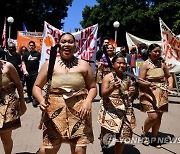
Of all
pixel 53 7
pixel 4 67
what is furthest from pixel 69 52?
pixel 53 7

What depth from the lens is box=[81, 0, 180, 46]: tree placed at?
116ft

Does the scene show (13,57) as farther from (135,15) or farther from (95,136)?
(135,15)

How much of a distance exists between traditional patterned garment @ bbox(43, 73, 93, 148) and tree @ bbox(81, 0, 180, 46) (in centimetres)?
2950

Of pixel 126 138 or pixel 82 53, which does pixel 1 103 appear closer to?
pixel 126 138

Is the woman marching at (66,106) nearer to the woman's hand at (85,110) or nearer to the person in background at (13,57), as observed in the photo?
the woman's hand at (85,110)

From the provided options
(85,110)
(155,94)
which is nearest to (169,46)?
(155,94)

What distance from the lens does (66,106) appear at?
3486 mm

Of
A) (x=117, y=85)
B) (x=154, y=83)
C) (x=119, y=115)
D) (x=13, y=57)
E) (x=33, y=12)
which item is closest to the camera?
(x=117, y=85)

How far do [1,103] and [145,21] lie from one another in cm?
3687

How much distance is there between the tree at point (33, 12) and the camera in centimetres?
3700

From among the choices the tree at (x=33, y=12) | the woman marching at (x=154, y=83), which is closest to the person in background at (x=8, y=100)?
the woman marching at (x=154, y=83)

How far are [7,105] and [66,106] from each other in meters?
0.84

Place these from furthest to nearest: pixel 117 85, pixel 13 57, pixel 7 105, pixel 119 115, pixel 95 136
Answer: pixel 13 57 < pixel 95 136 < pixel 119 115 < pixel 117 85 < pixel 7 105

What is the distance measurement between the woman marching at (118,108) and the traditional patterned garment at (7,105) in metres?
1.17
